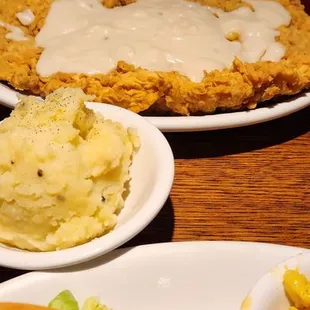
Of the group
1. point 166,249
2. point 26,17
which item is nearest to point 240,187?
point 166,249

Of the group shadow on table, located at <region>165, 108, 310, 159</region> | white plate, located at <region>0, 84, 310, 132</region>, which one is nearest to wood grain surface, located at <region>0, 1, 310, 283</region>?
shadow on table, located at <region>165, 108, 310, 159</region>

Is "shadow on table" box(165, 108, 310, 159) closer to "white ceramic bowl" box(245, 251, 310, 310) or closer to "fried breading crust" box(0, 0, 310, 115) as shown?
"fried breading crust" box(0, 0, 310, 115)

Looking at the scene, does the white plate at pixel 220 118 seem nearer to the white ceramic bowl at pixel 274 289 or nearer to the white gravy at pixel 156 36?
the white gravy at pixel 156 36

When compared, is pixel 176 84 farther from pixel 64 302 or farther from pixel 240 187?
pixel 64 302

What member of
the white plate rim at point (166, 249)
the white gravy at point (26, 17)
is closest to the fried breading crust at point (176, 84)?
the white gravy at point (26, 17)

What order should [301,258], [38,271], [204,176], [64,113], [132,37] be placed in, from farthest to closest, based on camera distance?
[132,37]
[204,176]
[64,113]
[38,271]
[301,258]

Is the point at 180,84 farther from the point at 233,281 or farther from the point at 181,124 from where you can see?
the point at 233,281

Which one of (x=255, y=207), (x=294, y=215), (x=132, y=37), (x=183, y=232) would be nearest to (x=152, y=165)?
(x=183, y=232)
